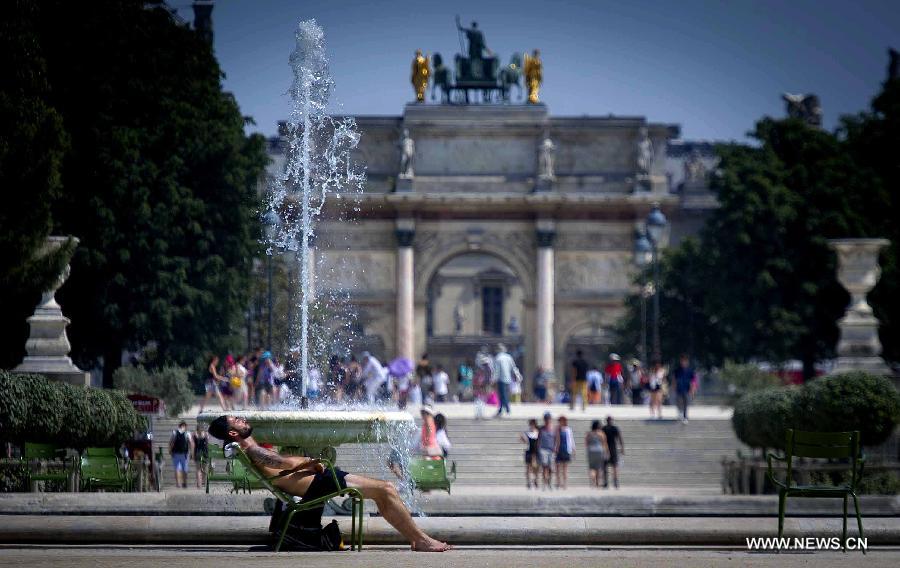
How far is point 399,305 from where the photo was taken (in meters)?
68.9

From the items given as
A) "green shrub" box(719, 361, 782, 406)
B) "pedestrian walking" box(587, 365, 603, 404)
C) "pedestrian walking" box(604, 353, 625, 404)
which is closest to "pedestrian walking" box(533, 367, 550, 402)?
"pedestrian walking" box(604, 353, 625, 404)

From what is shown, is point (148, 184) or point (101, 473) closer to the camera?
point (101, 473)

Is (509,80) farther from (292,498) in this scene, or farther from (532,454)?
(292,498)

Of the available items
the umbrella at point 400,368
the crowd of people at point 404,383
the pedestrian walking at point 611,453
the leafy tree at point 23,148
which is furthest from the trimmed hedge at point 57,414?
the umbrella at point 400,368

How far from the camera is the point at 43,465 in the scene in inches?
915

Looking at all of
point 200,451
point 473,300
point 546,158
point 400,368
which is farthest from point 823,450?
point 473,300

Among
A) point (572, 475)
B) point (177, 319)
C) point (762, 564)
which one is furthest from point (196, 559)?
point (177, 319)

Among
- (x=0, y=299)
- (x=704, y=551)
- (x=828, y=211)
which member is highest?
(x=828, y=211)

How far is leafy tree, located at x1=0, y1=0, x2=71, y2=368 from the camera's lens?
88.6 feet

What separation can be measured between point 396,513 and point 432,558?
636 millimetres

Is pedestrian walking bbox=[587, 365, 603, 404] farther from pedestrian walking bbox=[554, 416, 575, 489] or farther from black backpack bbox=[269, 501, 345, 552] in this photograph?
black backpack bbox=[269, 501, 345, 552]

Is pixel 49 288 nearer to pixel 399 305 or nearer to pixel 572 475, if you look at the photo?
pixel 572 475

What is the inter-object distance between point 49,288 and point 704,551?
16754 mm

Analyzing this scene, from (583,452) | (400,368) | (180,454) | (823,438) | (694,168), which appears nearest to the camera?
(823,438)
